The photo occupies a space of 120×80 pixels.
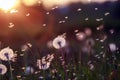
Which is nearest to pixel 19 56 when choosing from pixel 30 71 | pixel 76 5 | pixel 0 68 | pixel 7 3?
pixel 7 3

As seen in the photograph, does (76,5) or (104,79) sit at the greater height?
(76,5)

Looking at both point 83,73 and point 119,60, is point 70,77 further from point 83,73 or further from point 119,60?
point 119,60

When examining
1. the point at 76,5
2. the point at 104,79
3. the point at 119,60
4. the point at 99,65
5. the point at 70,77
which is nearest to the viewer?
the point at 104,79

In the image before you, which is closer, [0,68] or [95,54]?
[0,68]

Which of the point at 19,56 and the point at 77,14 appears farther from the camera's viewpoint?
the point at 77,14

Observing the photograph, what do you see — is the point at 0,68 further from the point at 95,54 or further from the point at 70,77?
the point at 95,54

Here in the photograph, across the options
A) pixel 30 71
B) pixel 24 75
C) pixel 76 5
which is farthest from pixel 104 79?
pixel 76 5

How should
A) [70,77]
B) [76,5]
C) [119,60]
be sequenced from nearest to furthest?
[70,77]
[119,60]
[76,5]

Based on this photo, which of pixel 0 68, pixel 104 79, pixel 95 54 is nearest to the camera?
pixel 0 68

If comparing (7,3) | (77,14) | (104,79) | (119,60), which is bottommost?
(104,79)
